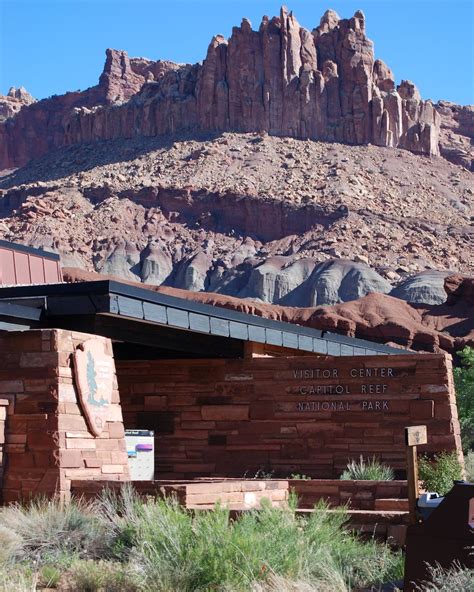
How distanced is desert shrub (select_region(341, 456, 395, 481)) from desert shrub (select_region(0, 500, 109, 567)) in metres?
5.86

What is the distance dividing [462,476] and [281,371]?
373cm

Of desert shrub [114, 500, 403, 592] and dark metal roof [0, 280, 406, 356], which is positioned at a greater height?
dark metal roof [0, 280, 406, 356]

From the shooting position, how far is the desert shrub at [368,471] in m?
16.6

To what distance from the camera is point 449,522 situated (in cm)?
836

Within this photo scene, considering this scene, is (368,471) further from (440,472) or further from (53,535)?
(53,535)

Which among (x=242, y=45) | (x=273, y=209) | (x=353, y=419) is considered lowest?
(x=353, y=419)

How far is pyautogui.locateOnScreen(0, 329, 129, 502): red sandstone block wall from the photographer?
1410cm

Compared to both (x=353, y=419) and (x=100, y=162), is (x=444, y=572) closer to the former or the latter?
(x=353, y=419)

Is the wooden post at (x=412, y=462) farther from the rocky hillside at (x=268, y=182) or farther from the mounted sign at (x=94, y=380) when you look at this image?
the rocky hillside at (x=268, y=182)

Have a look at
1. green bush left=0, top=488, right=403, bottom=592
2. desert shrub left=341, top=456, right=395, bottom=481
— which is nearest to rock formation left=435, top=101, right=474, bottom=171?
desert shrub left=341, top=456, right=395, bottom=481

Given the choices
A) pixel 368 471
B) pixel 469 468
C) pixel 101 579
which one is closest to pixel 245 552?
pixel 101 579

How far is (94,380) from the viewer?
15.0 meters

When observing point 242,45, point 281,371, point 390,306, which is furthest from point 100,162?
point 281,371

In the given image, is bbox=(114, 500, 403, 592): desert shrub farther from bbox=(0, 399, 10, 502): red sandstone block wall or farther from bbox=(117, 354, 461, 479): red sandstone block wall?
bbox=(117, 354, 461, 479): red sandstone block wall
